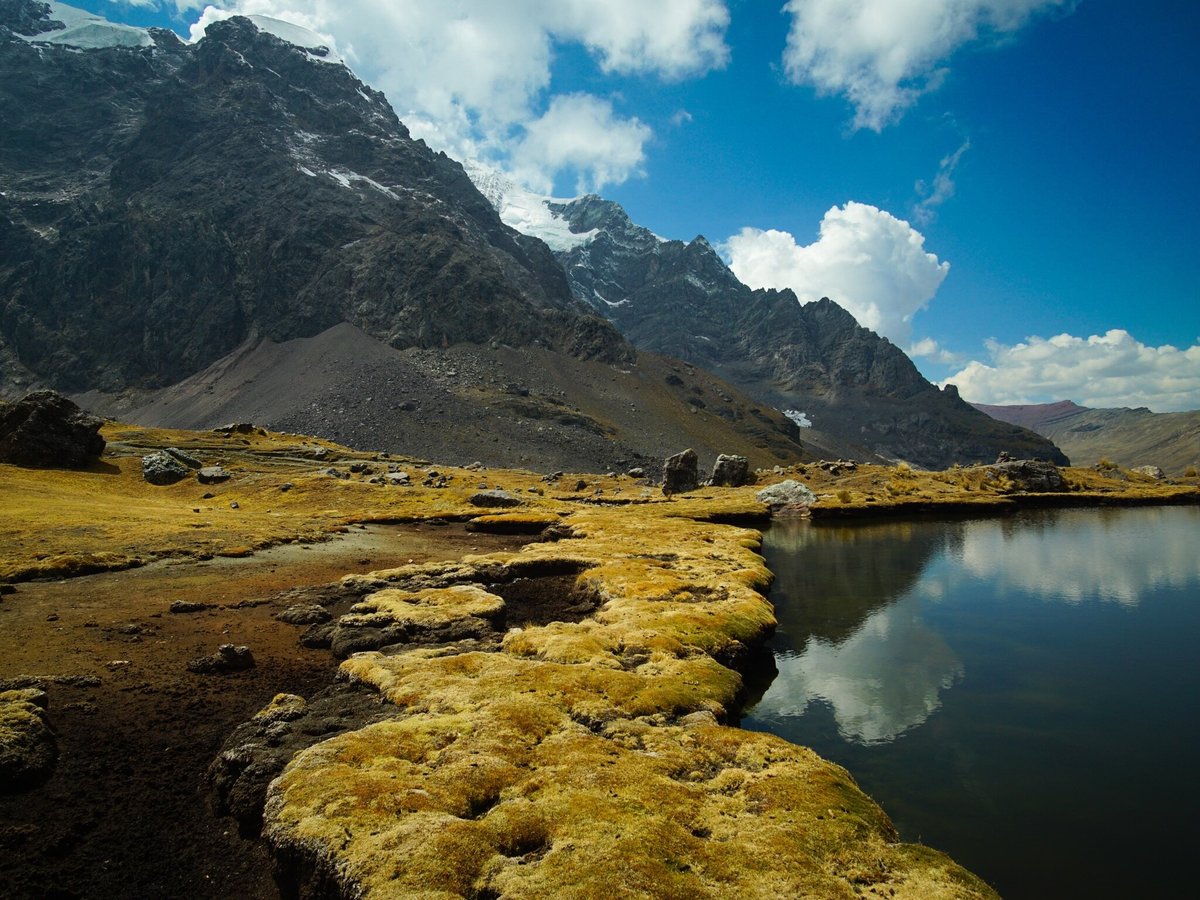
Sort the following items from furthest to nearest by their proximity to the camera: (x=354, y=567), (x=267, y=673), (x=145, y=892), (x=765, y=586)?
(x=354, y=567)
(x=765, y=586)
(x=267, y=673)
(x=145, y=892)

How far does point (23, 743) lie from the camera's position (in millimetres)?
17625

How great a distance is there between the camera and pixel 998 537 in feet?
241

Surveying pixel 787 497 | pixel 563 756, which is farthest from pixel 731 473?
pixel 563 756

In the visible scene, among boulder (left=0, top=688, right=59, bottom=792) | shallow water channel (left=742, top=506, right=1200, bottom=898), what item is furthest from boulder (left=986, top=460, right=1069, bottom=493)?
boulder (left=0, top=688, right=59, bottom=792)

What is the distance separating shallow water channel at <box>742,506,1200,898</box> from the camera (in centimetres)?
1703

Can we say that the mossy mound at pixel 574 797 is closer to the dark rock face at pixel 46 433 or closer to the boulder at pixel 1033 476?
the dark rock face at pixel 46 433

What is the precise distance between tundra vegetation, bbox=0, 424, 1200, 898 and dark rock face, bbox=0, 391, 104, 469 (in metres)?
54.9

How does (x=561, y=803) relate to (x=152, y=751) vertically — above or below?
above

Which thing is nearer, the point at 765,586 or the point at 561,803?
the point at 561,803

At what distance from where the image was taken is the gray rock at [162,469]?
3856 inches

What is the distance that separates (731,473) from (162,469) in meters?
109

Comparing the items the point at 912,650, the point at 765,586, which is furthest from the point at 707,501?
the point at 912,650

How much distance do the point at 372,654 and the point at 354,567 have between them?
966 inches

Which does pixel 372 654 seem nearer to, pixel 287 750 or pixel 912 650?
pixel 287 750
